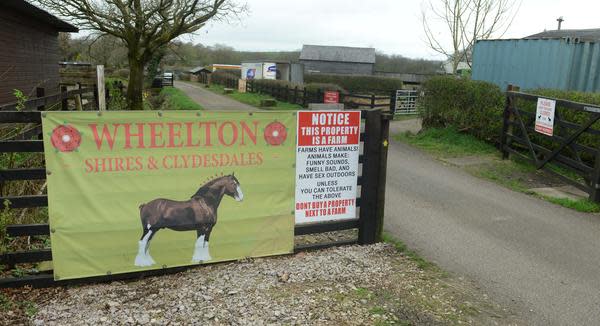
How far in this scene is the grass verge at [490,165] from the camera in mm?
8570

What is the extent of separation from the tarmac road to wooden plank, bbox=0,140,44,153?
13.5ft

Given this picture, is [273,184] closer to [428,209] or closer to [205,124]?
[205,124]

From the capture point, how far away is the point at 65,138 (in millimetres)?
4355

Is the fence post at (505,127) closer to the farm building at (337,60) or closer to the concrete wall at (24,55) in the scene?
the concrete wall at (24,55)

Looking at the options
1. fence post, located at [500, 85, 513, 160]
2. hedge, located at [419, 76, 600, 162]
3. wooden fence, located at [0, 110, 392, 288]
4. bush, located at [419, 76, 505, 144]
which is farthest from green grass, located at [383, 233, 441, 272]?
bush, located at [419, 76, 505, 144]

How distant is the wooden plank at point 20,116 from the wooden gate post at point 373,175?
10.5 feet

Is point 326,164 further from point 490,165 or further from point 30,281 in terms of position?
point 490,165

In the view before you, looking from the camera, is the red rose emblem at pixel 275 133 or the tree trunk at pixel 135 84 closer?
the red rose emblem at pixel 275 133

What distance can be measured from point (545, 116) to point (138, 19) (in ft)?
57.8

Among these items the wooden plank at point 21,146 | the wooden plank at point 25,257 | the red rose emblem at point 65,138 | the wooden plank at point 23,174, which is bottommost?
the wooden plank at point 25,257

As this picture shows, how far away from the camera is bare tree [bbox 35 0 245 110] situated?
21484 mm

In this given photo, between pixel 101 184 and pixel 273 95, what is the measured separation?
3109 cm

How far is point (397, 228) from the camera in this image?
670 cm

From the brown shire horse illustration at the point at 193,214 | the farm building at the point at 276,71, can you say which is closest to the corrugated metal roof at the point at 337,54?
the farm building at the point at 276,71
